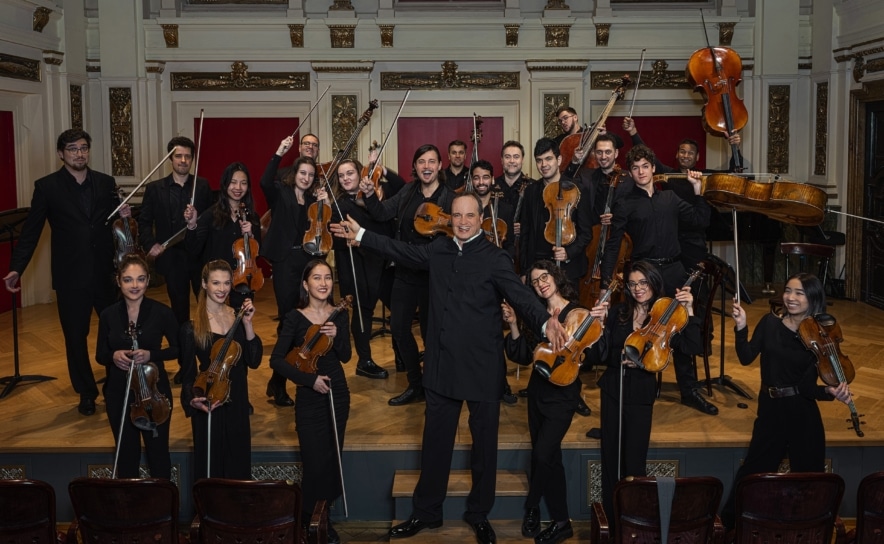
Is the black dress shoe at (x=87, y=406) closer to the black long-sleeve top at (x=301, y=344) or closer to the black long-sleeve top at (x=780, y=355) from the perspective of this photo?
the black long-sleeve top at (x=301, y=344)

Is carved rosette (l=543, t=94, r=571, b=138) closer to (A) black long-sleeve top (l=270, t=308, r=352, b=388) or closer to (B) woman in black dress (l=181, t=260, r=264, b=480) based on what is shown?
(A) black long-sleeve top (l=270, t=308, r=352, b=388)

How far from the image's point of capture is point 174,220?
5898 millimetres

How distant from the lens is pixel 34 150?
8.78 m

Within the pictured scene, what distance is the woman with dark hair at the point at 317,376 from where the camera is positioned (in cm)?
453

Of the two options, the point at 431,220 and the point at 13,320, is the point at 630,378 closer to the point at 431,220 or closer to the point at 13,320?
the point at 431,220

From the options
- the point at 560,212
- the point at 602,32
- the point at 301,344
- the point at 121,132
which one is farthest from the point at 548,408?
the point at 121,132

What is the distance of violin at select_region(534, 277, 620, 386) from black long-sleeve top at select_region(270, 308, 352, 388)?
3.00 ft

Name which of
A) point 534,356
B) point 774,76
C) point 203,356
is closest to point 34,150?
point 203,356

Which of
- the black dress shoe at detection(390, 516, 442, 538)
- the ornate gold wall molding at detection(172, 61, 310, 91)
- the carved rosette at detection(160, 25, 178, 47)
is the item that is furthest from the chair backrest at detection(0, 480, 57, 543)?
the carved rosette at detection(160, 25, 178, 47)

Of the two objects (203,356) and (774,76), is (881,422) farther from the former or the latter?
(774,76)

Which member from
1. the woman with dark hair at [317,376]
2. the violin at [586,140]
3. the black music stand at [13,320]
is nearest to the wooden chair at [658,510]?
the woman with dark hair at [317,376]

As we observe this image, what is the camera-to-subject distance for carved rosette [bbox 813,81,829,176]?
925 centimetres

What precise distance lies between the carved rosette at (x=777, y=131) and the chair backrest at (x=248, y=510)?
23.9ft

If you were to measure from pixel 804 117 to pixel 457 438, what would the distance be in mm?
5959
